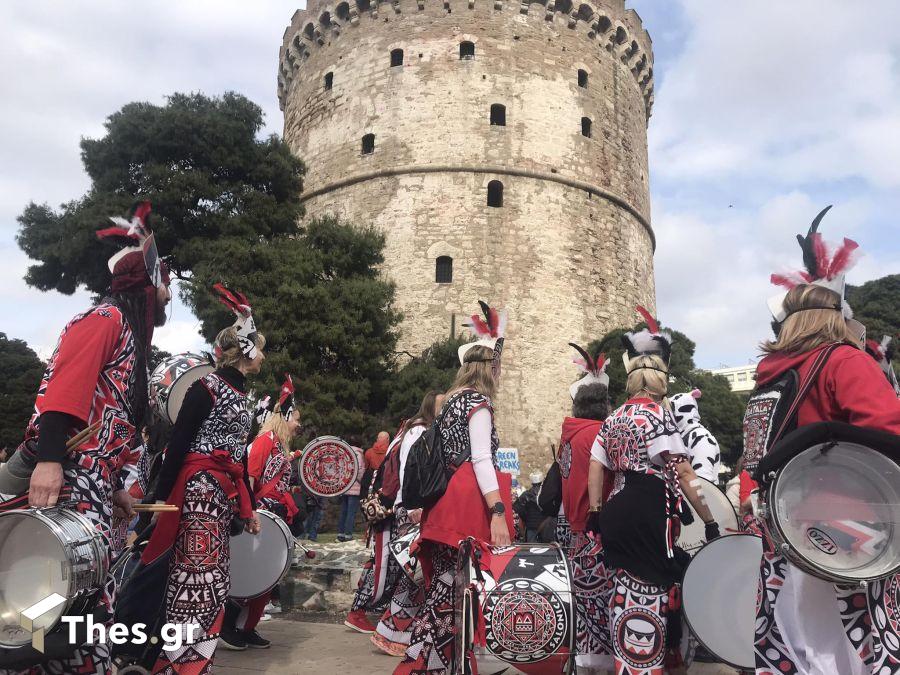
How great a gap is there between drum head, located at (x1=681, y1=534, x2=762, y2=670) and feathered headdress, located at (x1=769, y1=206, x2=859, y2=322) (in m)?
1.34

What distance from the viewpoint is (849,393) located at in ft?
7.10

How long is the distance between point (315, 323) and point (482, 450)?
40.6ft

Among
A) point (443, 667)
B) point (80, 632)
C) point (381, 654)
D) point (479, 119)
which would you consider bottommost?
point (381, 654)

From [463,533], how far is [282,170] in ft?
55.4

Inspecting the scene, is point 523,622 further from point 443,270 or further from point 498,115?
point 498,115

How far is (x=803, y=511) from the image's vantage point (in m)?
2.14

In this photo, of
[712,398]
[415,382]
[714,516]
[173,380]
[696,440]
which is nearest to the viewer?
[173,380]

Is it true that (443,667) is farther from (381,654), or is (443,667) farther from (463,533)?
(381,654)

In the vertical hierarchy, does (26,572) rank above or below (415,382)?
below

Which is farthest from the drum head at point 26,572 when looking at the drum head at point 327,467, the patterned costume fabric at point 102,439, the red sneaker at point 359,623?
the drum head at point 327,467

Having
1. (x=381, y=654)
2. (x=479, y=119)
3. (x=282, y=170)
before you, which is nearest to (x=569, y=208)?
(x=479, y=119)

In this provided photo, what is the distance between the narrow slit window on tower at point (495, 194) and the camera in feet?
72.0

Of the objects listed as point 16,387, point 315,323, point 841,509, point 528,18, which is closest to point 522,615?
point 841,509

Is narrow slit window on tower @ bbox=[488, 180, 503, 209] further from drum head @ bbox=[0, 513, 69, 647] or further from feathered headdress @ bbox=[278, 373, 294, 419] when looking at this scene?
drum head @ bbox=[0, 513, 69, 647]
